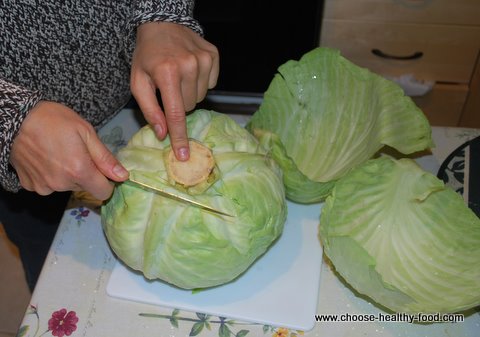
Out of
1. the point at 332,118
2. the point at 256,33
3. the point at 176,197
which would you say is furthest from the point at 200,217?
the point at 256,33

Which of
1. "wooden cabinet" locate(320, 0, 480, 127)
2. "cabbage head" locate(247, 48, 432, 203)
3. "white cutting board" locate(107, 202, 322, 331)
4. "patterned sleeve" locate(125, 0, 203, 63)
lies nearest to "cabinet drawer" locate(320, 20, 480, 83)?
"wooden cabinet" locate(320, 0, 480, 127)

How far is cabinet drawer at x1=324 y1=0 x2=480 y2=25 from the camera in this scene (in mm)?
1834

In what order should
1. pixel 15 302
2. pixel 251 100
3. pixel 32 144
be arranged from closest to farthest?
pixel 32 144
pixel 15 302
pixel 251 100

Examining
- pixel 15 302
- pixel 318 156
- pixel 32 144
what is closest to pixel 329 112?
pixel 318 156

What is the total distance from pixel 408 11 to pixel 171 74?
1293 mm

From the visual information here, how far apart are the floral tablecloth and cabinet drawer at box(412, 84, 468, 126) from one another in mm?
1341

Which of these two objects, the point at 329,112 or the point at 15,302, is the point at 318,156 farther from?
the point at 15,302

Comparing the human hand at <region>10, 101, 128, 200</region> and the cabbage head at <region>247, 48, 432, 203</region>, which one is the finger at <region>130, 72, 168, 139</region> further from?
the cabbage head at <region>247, 48, 432, 203</region>

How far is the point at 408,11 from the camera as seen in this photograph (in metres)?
1.86

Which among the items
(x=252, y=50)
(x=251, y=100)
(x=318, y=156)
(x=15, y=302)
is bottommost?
(x=15, y=302)

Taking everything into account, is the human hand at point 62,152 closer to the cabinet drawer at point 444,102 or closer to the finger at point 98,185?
the finger at point 98,185

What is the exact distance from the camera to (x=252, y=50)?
198 cm

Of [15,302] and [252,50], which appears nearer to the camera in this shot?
[15,302]

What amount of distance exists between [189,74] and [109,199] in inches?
10.8
